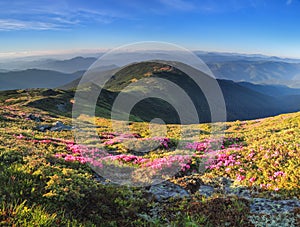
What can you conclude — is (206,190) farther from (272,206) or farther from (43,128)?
(43,128)

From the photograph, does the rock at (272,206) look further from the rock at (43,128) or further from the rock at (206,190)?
the rock at (43,128)

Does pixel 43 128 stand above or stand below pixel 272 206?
below

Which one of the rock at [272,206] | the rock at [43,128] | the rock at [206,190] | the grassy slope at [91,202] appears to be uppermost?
the grassy slope at [91,202]

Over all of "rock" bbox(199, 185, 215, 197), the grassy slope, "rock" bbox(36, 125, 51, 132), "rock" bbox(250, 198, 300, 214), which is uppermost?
the grassy slope

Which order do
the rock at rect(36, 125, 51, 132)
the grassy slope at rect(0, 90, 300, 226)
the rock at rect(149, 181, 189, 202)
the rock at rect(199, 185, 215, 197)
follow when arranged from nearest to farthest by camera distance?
the grassy slope at rect(0, 90, 300, 226) < the rock at rect(149, 181, 189, 202) < the rock at rect(199, 185, 215, 197) < the rock at rect(36, 125, 51, 132)

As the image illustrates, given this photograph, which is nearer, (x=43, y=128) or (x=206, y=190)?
(x=206, y=190)

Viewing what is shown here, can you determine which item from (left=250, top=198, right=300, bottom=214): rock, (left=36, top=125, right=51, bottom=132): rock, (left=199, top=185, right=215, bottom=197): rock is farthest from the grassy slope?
(left=36, top=125, right=51, bottom=132): rock

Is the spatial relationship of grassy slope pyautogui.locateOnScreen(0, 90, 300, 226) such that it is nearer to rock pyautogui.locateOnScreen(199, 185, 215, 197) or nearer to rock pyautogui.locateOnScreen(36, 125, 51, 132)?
rock pyautogui.locateOnScreen(199, 185, 215, 197)

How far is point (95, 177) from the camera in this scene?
14078 millimetres

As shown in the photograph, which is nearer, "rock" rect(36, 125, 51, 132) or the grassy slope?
the grassy slope

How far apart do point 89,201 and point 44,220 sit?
13.3ft

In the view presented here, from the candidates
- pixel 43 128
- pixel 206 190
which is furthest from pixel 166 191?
pixel 43 128

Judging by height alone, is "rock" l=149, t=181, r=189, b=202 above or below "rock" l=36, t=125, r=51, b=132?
above

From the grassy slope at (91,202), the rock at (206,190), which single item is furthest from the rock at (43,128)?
the rock at (206,190)
